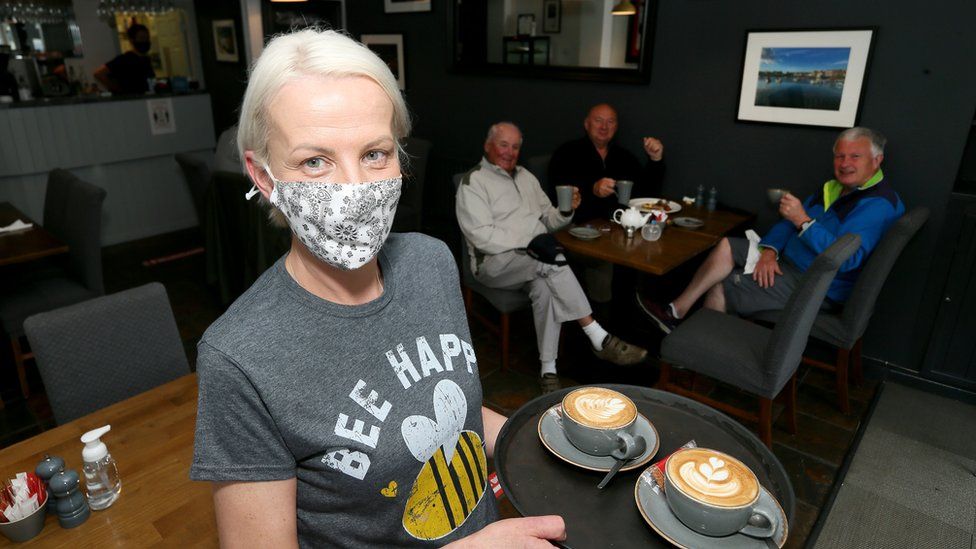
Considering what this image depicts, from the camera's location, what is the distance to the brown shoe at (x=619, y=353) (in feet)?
10.1

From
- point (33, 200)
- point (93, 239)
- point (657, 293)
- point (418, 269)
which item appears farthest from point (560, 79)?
point (33, 200)

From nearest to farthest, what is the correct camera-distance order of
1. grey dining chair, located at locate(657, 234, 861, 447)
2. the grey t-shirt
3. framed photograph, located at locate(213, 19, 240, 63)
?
the grey t-shirt, grey dining chair, located at locate(657, 234, 861, 447), framed photograph, located at locate(213, 19, 240, 63)

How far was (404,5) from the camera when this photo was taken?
4855 millimetres

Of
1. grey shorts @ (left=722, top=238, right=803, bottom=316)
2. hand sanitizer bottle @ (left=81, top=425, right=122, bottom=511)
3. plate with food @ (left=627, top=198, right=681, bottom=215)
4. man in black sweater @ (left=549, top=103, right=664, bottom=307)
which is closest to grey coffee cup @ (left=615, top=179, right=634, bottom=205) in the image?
plate with food @ (left=627, top=198, right=681, bottom=215)

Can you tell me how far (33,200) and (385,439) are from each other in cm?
526

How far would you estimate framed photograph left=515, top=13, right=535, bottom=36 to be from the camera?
173 inches

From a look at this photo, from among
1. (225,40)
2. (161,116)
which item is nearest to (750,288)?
(161,116)

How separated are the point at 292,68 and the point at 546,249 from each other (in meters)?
2.18

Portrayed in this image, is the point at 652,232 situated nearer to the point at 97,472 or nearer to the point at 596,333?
the point at 596,333

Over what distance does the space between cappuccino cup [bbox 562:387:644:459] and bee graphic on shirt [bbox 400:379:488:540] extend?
0.18 m

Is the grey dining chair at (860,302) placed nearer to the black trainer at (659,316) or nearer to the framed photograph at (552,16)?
the black trainer at (659,316)

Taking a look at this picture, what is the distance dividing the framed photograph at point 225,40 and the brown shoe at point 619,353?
15.4 ft

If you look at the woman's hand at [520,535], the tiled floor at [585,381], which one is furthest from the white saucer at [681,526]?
the tiled floor at [585,381]

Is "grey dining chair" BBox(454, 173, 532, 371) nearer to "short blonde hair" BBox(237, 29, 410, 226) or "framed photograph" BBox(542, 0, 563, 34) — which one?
"framed photograph" BBox(542, 0, 563, 34)
